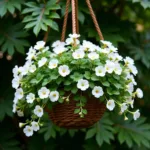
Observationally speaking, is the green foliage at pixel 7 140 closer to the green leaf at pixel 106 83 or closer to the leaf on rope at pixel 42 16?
the leaf on rope at pixel 42 16

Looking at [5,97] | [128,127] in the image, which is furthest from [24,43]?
[128,127]

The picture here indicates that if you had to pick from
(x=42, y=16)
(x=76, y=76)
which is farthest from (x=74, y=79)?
(x=42, y=16)

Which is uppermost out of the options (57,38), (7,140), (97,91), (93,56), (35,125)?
(93,56)

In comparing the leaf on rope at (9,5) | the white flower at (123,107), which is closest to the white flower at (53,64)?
the white flower at (123,107)

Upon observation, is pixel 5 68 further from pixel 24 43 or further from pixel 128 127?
pixel 128 127

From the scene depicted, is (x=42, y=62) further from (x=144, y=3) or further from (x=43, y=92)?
(x=144, y=3)
